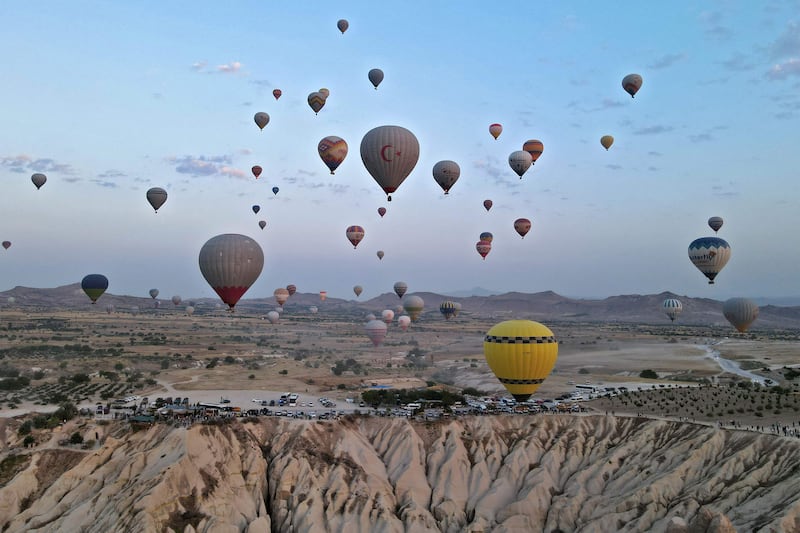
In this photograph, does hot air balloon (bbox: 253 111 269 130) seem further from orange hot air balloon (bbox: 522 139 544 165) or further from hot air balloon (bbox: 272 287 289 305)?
hot air balloon (bbox: 272 287 289 305)

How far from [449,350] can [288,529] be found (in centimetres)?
8946

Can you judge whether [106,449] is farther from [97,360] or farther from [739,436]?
[97,360]

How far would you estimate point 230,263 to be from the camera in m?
49.9

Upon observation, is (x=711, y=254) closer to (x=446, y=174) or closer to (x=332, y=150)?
(x=446, y=174)

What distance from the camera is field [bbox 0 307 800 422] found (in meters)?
67.4

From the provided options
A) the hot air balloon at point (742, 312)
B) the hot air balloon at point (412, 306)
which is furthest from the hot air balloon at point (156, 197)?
the hot air balloon at point (742, 312)

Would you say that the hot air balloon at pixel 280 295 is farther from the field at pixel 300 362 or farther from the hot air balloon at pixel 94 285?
the hot air balloon at pixel 94 285

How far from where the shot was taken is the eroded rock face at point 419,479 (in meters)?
32.5

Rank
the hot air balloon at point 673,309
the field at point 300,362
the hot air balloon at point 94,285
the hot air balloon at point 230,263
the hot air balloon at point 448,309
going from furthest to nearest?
the hot air balloon at point 673,309, the hot air balloon at point 448,309, the hot air balloon at point 94,285, the field at point 300,362, the hot air balloon at point 230,263

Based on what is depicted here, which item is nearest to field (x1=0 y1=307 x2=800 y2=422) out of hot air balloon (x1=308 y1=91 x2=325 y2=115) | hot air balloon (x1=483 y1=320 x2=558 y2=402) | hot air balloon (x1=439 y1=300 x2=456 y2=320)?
hot air balloon (x1=439 y1=300 x2=456 y2=320)

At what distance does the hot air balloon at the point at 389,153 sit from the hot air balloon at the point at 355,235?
22.5m

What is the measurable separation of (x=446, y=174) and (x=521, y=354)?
878 inches

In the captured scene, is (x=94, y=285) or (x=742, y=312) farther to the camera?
(x=94, y=285)

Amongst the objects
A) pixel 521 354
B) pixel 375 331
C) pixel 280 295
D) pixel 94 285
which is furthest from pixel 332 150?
pixel 280 295
